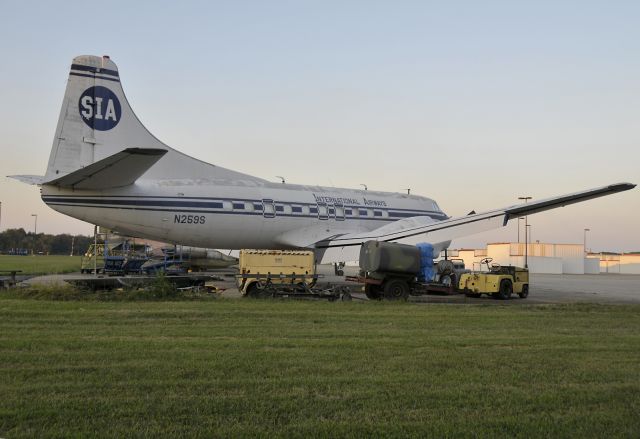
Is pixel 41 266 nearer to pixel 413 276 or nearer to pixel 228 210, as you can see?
pixel 228 210

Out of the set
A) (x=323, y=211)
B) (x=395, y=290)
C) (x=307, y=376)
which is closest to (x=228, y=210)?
(x=323, y=211)

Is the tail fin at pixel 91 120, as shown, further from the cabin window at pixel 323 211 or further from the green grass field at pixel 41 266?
the green grass field at pixel 41 266

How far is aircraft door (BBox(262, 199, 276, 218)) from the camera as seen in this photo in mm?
23594

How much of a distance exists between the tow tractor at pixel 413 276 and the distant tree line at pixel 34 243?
130439mm

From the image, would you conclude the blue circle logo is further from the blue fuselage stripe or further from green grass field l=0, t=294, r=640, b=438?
green grass field l=0, t=294, r=640, b=438

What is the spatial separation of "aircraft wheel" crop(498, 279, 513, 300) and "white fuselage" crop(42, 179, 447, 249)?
313 inches

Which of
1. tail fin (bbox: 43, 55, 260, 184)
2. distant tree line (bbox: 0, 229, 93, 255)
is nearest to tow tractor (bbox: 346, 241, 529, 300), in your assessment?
tail fin (bbox: 43, 55, 260, 184)

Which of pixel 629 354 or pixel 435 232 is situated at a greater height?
pixel 435 232

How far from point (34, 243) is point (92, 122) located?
14143cm

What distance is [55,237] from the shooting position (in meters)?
156

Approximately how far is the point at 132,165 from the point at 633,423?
1535 cm

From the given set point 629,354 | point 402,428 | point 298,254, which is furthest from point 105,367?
point 298,254

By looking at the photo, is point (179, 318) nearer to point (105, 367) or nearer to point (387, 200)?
point (105, 367)

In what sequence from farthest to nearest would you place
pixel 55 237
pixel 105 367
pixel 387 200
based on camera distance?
pixel 55 237
pixel 387 200
pixel 105 367
